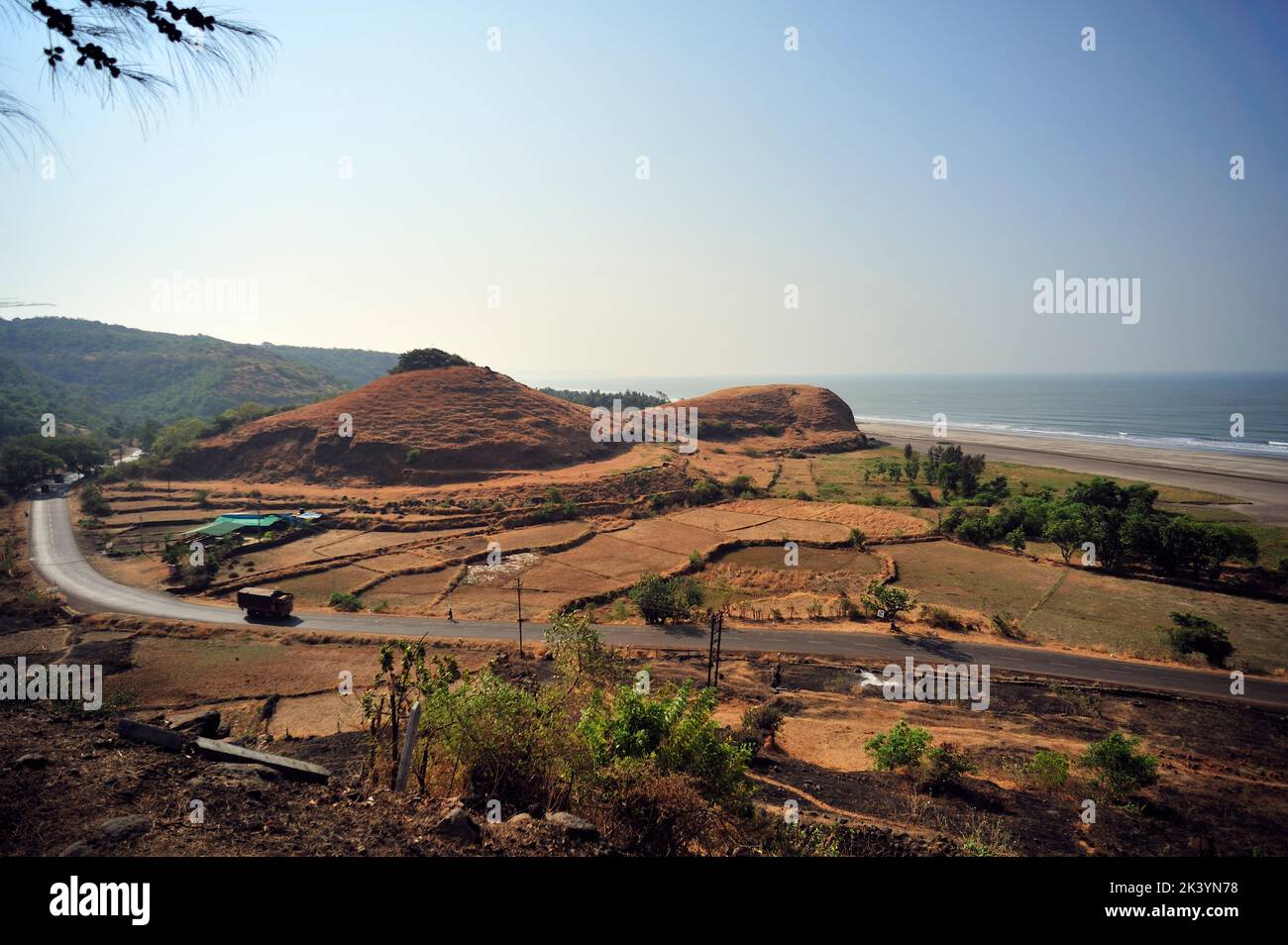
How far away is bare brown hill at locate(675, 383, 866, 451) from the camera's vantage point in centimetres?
9475

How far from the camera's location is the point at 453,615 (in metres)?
31.5

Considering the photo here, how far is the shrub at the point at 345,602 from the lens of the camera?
32375 mm

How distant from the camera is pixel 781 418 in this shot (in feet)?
337

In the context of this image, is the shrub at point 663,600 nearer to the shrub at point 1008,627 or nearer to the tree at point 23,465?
the shrub at point 1008,627

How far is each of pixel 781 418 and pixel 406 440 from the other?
208ft

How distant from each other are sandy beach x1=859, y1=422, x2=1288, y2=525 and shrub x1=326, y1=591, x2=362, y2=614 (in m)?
74.5

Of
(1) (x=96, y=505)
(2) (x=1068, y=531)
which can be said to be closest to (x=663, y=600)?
(2) (x=1068, y=531)

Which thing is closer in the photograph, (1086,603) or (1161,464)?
(1086,603)

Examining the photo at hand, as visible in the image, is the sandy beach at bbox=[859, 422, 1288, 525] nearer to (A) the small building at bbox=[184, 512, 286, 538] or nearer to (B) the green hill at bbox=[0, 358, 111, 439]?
(A) the small building at bbox=[184, 512, 286, 538]

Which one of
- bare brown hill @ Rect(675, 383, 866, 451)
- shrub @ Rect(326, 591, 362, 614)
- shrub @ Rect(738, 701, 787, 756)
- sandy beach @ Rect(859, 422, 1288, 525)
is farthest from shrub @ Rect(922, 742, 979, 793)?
bare brown hill @ Rect(675, 383, 866, 451)

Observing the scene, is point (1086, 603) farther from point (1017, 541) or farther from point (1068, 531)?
point (1017, 541)
